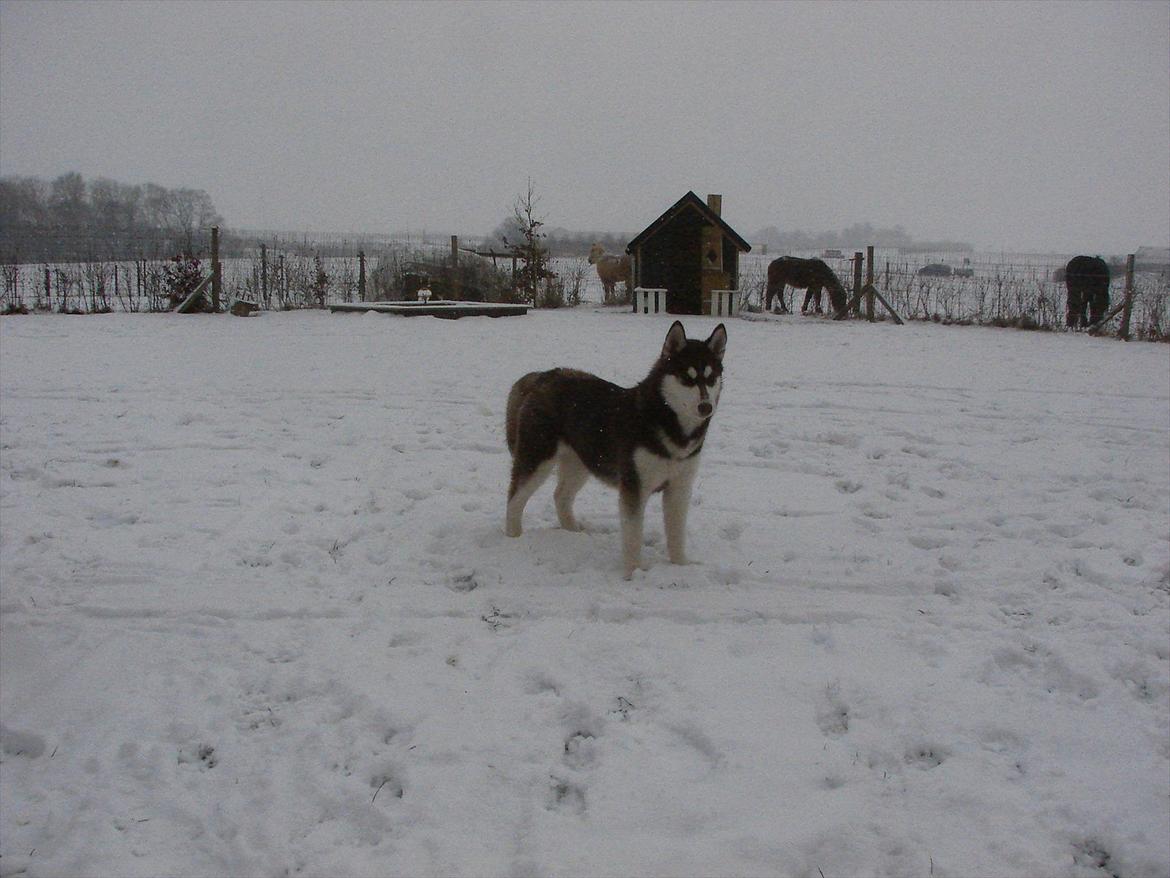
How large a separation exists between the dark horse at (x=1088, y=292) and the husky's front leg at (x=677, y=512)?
16.7 meters

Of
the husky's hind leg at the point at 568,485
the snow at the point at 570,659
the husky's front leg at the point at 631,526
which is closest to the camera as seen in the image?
the snow at the point at 570,659

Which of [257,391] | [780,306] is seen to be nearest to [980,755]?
[257,391]

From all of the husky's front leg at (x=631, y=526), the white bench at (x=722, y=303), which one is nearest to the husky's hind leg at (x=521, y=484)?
the husky's front leg at (x=631, y=526)

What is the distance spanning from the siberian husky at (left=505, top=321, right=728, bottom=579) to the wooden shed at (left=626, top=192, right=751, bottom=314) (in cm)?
1583

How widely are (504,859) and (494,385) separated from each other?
737 cm

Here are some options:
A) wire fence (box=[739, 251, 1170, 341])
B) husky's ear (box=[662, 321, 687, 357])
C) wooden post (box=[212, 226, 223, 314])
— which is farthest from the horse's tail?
husky's ear (box=[662, 321, 687, 357])

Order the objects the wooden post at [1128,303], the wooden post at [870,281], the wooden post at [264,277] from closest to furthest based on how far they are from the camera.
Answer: the wooden post at [1128,303], the wooden post at [870,281], the wooden post at [264,277]

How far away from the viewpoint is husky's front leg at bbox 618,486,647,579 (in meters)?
4.41

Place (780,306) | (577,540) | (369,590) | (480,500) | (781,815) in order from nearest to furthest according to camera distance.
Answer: (781,815) < (369,590) < (577,540) < (480,500) < (780,306)

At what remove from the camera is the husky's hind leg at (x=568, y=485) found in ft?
16.4

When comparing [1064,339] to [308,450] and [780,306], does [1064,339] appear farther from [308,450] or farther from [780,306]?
[308,450]

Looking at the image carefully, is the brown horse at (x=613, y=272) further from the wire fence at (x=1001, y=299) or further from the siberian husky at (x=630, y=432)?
the siberian husky at (x=630, y=432)

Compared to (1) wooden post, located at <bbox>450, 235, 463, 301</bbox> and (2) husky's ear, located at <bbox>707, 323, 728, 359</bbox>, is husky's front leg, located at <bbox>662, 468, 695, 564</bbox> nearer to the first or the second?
(2) husky's ear, located at <bbox>707, 323, 728, 359</bbox>

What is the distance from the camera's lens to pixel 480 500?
223 inches
